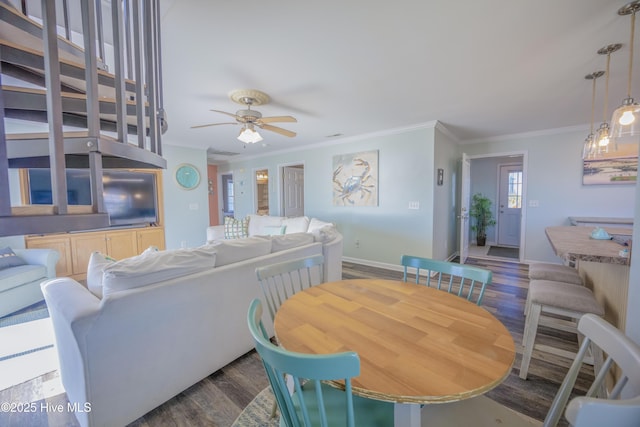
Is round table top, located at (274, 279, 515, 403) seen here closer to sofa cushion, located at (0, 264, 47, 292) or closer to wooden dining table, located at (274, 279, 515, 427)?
wooden dining table, located at (274, 279, 515, 427)

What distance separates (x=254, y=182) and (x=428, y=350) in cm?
617

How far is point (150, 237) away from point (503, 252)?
23.2 ft

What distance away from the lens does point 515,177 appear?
596 cm

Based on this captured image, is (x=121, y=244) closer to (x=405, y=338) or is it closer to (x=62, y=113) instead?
(x=62, y=113)

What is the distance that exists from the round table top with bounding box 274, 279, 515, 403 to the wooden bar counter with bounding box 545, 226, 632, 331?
1016 mm

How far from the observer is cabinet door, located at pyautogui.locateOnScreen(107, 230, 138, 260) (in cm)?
414

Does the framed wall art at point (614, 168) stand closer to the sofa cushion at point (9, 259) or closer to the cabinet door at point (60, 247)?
the sofa cushion at point (9, 259)

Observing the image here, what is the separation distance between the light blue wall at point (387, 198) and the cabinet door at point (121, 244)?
3.22m

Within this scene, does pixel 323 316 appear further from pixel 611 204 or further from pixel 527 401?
pixel 611 204

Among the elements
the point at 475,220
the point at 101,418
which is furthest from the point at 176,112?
the point at 475,220

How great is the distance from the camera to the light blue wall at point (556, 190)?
3883 mm

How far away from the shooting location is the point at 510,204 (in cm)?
604

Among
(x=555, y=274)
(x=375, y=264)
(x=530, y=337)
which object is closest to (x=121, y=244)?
(x=375, y=264)

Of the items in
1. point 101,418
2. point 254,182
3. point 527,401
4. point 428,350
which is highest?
point 254,182
